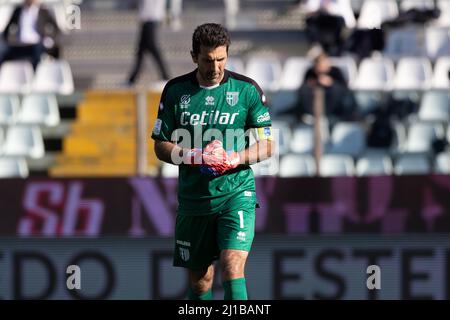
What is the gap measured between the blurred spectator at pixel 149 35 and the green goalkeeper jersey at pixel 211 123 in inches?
257

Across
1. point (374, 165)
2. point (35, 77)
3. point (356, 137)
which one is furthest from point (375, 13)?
point (35, 77)

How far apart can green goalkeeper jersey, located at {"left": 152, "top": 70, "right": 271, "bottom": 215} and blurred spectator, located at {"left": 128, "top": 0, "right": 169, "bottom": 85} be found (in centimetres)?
652

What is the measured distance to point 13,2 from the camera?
1653 centimetres

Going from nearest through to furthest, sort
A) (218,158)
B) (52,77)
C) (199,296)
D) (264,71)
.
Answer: (218,158), (199,296), (264,71), (52,77)

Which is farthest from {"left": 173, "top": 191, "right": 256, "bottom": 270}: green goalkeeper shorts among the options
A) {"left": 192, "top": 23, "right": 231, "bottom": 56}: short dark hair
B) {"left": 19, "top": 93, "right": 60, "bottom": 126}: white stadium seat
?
{"left": 19, "top": 93, "right": 60, "bottom": 126}: white stadium seat

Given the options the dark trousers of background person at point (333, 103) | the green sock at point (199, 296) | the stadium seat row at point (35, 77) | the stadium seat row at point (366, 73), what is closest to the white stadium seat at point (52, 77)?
the stadium seat row at point (35, 77)

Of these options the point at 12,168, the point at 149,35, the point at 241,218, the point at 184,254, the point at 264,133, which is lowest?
the point at 184,254

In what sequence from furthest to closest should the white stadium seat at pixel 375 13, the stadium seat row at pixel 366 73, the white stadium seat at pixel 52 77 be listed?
1. the white stadium seat at pixel 375 13
2. the white stadium seat at pixel 52 77
3. the stadium seat row at pixel 366 73

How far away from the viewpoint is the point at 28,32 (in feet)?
47.6

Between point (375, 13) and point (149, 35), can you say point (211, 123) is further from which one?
point (375, 13)

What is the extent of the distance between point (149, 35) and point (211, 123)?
6.88m

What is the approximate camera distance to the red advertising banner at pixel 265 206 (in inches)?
435

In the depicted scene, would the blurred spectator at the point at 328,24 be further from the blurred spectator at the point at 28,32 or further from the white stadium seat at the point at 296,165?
the blurred spectator at the point at 28,32
